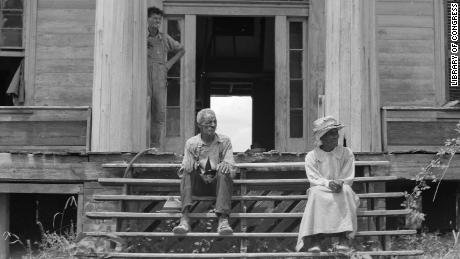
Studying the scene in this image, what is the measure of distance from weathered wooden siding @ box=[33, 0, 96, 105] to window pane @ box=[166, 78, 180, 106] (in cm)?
128

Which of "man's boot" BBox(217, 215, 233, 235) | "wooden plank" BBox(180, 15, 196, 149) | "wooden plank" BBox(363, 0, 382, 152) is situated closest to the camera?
"man's boot" BBox(217, 215, 233, 235)

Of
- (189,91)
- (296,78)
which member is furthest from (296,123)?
(189,91)

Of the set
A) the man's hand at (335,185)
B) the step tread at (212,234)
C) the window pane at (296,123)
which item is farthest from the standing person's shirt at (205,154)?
the window pane at (296,123)

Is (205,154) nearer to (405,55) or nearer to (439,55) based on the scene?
(405,55)

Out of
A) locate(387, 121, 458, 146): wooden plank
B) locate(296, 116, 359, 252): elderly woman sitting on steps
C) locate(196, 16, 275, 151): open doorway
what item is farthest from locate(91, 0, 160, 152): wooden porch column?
locate(196, 16, 275, 151): open doorway

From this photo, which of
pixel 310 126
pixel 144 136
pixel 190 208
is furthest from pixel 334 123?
pixel 310 126

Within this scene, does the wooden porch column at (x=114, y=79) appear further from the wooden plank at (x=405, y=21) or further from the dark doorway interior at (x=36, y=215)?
the wooden plank at (x=405, y=21)

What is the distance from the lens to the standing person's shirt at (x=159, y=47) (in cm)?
973

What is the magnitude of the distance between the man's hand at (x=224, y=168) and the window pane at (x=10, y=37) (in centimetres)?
627

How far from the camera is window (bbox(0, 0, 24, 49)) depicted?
11.7 m

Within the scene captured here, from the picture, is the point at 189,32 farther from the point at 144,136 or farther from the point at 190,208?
the point at 190,208

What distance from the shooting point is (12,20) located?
11.7 metres

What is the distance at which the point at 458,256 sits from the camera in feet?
23.9

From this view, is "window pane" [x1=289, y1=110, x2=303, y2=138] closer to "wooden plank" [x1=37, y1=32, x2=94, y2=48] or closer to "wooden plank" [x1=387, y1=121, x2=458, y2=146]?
"wooden plank" [x1=387, y1=121, x2=458, y2=146]
